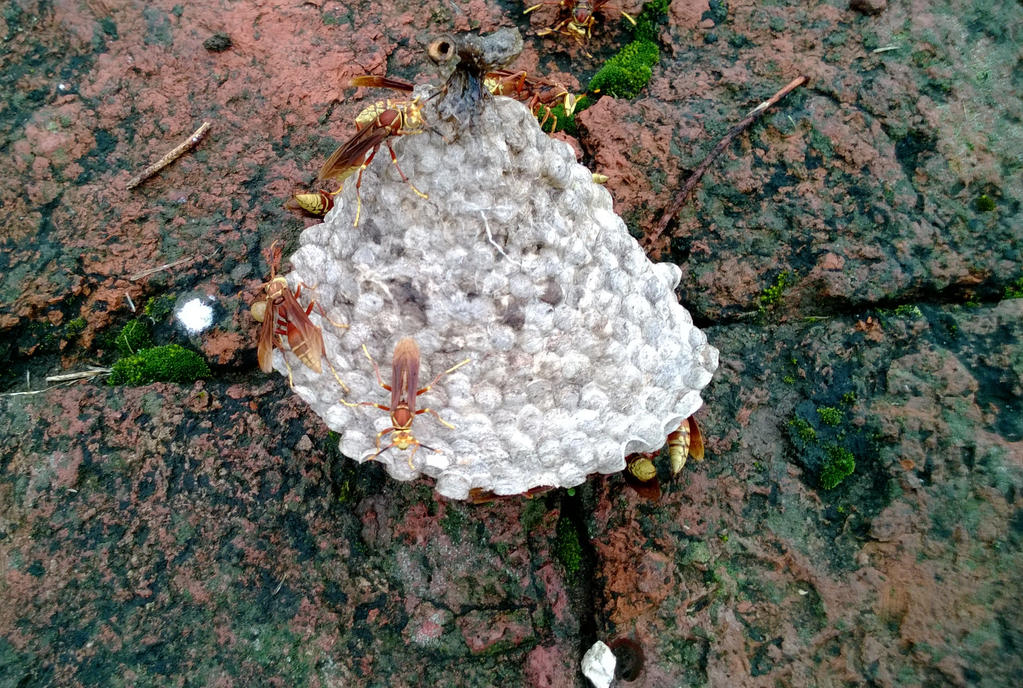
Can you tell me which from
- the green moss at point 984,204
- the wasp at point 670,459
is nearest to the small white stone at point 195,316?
the wasp at point 670,459

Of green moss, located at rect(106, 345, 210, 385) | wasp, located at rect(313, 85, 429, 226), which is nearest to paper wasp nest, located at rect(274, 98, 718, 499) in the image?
wasp, located at rect(313, 85, 429, 226)

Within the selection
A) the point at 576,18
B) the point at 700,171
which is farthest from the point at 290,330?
the point at 576,18

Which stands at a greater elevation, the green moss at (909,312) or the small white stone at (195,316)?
the green moss at (909,312)

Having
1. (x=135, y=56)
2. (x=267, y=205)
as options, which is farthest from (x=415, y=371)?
(x=135, y=56)

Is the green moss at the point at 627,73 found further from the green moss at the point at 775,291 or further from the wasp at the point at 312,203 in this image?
the wasp at the point at 312,203

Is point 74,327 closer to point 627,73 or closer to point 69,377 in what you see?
point 69,377
